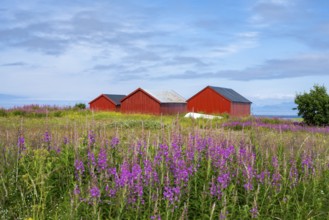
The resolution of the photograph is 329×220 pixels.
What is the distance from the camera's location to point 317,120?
96.4 feet

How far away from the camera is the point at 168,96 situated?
4550 centimetres

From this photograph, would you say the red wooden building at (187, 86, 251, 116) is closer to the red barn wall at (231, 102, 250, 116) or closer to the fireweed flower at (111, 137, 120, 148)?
→ the red barn wall at (231, 102, 250, 116)

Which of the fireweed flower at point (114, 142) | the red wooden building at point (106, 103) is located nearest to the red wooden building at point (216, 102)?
the red wooden building at point (106, 103)

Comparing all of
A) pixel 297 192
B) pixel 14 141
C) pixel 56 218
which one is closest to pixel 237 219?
pixel 297 192

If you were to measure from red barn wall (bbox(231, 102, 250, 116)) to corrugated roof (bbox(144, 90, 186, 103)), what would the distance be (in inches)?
253

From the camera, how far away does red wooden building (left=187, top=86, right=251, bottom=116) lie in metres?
44.5

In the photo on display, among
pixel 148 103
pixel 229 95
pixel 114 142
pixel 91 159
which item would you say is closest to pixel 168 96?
pixel 148 103

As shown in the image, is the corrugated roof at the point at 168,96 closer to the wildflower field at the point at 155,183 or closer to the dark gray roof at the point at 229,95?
the dark gray roof at the point at 229,95

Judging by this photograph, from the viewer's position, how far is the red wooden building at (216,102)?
146ft

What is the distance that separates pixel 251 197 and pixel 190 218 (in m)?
1.06

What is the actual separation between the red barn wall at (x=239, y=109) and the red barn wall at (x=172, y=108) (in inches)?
252

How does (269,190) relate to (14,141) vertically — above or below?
below

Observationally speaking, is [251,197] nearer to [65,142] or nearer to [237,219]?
[237,219]

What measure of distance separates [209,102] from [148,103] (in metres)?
7.93
